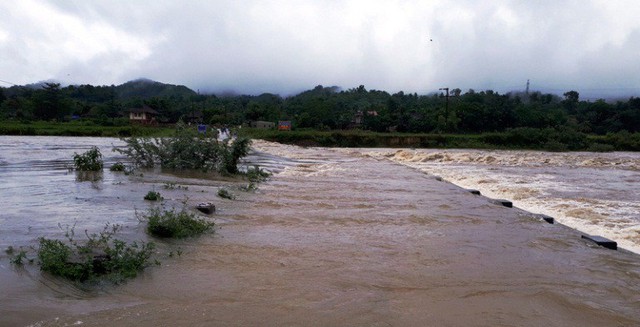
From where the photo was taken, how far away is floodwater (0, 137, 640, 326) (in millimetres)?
4395

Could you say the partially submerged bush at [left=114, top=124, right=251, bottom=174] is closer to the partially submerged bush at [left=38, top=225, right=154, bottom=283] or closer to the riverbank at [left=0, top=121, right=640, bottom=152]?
the partially submerged bush at [left=38, top=225, right=154, bottom=283]

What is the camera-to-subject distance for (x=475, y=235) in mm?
8219

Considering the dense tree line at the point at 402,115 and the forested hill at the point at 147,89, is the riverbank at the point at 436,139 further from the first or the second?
the forested hill at the point at 147,89

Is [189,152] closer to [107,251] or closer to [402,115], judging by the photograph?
[107,251]

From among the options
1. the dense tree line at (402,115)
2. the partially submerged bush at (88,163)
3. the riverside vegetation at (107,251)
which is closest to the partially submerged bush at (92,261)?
the riverside vegetation at (107,251)

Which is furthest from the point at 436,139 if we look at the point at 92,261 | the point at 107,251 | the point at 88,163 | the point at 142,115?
the point at 92,261

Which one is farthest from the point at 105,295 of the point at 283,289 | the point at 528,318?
the point at 528,318

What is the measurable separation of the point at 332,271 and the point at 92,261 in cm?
247

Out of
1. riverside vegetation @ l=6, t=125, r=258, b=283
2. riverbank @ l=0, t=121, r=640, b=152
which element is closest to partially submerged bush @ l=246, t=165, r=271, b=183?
riverside vegetation @ l=6, t=125, r=258, b=283

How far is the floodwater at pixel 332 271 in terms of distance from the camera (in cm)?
439

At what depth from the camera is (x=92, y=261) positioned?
16.9 feet

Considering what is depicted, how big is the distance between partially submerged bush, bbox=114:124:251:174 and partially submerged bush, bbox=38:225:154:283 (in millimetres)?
11084

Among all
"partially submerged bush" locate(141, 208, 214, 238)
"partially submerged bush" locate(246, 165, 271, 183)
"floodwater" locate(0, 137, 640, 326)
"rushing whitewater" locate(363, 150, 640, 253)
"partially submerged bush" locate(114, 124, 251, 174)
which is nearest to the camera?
"floodwater" locate(0, 137, 640, 326)

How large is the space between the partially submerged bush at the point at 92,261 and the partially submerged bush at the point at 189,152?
1108 centimetres
